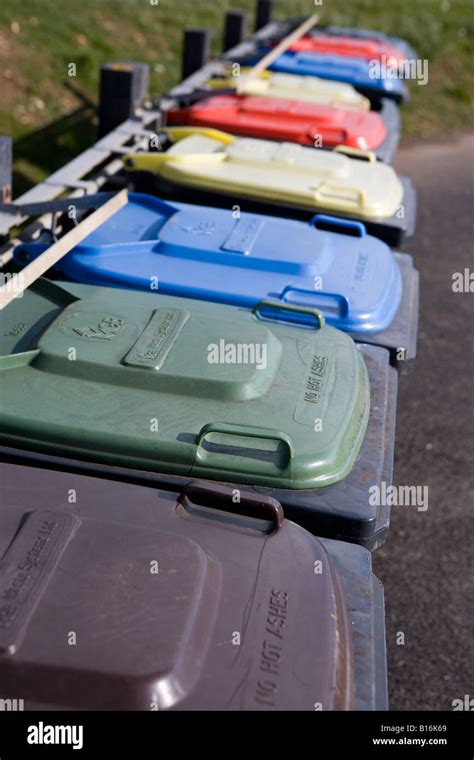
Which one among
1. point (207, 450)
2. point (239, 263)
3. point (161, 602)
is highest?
point (239, 263)

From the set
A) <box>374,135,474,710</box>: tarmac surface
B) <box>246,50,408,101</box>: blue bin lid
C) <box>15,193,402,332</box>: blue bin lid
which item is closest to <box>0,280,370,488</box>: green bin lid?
<box>15,193,402,332</box>: blue bin lid

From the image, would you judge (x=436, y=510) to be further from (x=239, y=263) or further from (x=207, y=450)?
(x=207, y=450)

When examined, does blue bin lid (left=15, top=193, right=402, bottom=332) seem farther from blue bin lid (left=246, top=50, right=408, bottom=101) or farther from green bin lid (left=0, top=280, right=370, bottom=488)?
blue bin lid (left=246, top=50, right=408, bottom=101)

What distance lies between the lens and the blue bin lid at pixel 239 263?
2918mm

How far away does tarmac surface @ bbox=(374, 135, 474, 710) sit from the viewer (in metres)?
3.07

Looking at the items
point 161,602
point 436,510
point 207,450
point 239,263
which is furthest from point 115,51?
point 161,602

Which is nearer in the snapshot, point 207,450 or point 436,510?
point 207,450

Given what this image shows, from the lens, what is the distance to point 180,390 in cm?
225

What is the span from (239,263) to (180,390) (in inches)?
37.0

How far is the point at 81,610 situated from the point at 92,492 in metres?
0.38

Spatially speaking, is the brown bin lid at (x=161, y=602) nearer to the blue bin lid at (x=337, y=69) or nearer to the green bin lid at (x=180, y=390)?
→ the green bin lid at (x=180, y=390)

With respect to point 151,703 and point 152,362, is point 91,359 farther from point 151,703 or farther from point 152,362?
point 151,703

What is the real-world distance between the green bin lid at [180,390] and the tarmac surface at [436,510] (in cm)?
121
